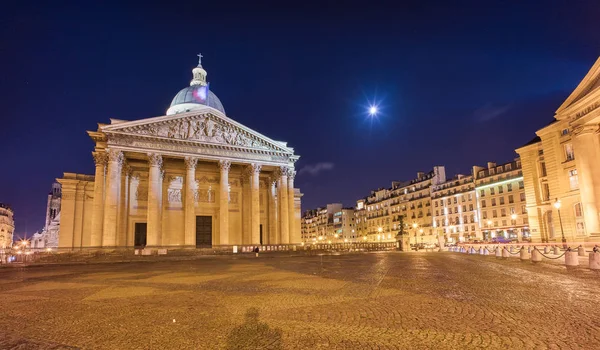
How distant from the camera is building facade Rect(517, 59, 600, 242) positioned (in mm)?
31312

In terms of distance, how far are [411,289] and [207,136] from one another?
3590 centimetres

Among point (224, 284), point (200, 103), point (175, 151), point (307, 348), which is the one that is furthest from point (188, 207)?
point (307, 348)

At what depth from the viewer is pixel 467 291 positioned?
8969 millimetres

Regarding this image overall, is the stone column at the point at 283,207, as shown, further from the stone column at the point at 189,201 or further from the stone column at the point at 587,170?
the stone column at the point at 587,170

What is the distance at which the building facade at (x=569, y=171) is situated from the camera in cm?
3131

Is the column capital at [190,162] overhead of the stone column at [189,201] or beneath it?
overhead

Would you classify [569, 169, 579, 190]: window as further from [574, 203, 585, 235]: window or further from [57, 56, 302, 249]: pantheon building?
[57, 56, 302, 249]: pantheon building

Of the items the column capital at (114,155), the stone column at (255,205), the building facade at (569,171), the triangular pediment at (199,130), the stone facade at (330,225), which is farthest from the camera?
the stone facade at (330,225)

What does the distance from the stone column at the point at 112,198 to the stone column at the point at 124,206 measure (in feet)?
11.8

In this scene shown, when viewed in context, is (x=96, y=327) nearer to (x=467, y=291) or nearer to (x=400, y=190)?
(x=467, y=291)

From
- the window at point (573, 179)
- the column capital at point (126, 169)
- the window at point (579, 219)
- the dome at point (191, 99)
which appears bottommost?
the window at point (579, 219)

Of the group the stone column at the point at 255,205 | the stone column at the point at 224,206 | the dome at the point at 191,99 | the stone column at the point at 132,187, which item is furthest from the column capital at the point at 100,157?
the dome at the point at 191,99

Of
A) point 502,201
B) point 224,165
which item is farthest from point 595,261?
point 502,201

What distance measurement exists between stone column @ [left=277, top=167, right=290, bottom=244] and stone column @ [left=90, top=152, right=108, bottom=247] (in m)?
20.5
